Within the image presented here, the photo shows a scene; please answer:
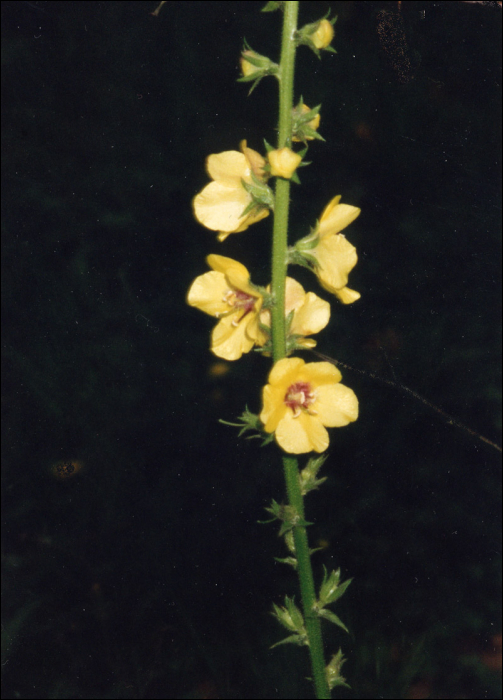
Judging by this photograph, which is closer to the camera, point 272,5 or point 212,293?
point 272,5

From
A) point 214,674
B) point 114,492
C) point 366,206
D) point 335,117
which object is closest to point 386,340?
point 366,206

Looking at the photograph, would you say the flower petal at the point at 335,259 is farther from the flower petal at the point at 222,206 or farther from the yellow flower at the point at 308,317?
the flower petal at the point at 222,206

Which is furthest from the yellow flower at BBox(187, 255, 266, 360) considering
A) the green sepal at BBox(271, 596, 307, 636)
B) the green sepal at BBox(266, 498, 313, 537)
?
the green sepal at BBox(271, 596, 307, 636)

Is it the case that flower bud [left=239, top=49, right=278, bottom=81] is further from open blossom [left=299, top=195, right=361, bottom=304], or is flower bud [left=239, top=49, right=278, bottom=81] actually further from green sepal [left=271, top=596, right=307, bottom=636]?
green sepal [left=271, top=596, right=307, bottom=636]

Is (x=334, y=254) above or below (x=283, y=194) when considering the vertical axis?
below

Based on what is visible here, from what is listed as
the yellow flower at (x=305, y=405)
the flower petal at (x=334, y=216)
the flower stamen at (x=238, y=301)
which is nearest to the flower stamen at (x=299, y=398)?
the yellow flower at (x=305, y=405)

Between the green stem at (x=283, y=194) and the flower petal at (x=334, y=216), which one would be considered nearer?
the green stem at (x=283, y=194)

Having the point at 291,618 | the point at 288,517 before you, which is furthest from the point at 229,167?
the point at 291,618

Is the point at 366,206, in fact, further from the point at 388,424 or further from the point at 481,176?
the point at 388,424

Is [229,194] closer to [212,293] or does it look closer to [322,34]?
[212,293]
